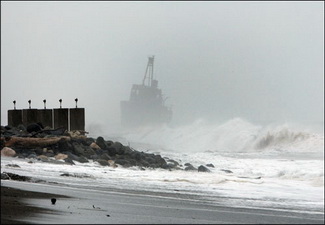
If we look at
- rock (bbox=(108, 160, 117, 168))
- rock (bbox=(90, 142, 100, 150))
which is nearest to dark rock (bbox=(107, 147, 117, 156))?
rock (bbox=(90, 142, 100, 150))

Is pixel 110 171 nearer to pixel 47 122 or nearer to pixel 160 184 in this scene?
pixel 160 184

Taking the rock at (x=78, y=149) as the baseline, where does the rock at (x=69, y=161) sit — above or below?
below

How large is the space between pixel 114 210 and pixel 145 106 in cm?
6459

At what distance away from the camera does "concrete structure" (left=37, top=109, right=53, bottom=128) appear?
28547mm

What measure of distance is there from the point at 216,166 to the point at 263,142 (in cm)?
1515

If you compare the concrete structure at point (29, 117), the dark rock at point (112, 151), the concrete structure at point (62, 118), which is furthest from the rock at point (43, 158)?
the concrete structure at point (29, 117)

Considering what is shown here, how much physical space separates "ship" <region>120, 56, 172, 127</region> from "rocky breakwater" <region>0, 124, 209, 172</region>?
46.4 m

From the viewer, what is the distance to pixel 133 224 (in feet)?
22.8

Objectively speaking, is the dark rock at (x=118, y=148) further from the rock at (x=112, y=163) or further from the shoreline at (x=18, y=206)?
the shoreline at (x=18, y=206)

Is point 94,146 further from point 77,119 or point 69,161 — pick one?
point 77,119

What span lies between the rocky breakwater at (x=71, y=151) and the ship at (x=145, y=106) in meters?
46.4

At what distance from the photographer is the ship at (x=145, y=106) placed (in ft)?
230

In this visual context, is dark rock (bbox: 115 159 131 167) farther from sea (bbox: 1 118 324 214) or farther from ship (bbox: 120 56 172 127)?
ship (bbox: 120 56 172 127)

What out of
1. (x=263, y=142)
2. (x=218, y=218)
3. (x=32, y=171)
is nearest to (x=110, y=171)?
(x=32, y=171)
